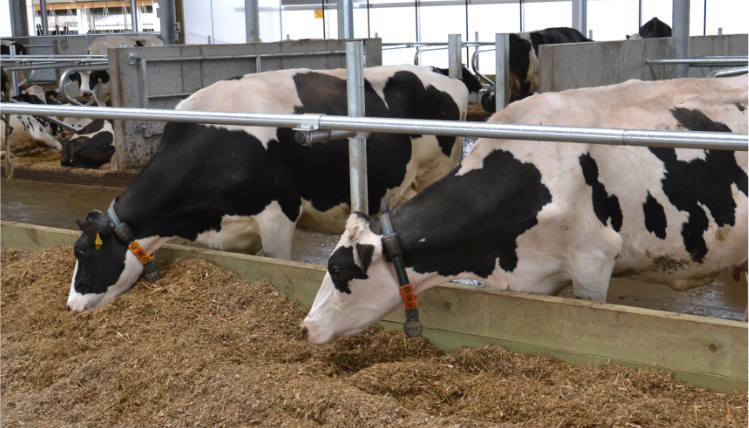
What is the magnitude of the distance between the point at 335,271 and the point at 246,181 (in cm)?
158

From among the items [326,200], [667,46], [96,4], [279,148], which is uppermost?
[96,4]

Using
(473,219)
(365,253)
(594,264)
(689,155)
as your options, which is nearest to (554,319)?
(594,264)

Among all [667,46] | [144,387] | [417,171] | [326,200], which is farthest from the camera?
[667,46]

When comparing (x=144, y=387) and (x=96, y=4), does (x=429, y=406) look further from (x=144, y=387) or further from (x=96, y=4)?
(x=96, y=4)

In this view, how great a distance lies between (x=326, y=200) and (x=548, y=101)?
187cm

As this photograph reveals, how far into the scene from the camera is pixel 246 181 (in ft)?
15.9

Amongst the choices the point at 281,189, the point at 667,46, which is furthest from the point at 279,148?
the point at 667,46

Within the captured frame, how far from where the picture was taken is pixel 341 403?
2.78 meters

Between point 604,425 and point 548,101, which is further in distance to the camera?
point 548,101

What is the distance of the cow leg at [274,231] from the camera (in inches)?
195

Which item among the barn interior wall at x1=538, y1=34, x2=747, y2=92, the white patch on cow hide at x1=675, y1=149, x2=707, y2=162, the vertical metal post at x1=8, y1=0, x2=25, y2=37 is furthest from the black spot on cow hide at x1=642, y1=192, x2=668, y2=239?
the vertical metal post at x1=8, y1=0, x2=25, y2=37

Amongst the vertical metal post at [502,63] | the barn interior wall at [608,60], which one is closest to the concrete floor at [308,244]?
the vertical metal post at [502,63]

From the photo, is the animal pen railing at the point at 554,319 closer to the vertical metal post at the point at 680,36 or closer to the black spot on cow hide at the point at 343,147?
the black spot on cow hide at the point at 343,147

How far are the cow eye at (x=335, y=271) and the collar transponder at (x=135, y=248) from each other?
1.32 meters
